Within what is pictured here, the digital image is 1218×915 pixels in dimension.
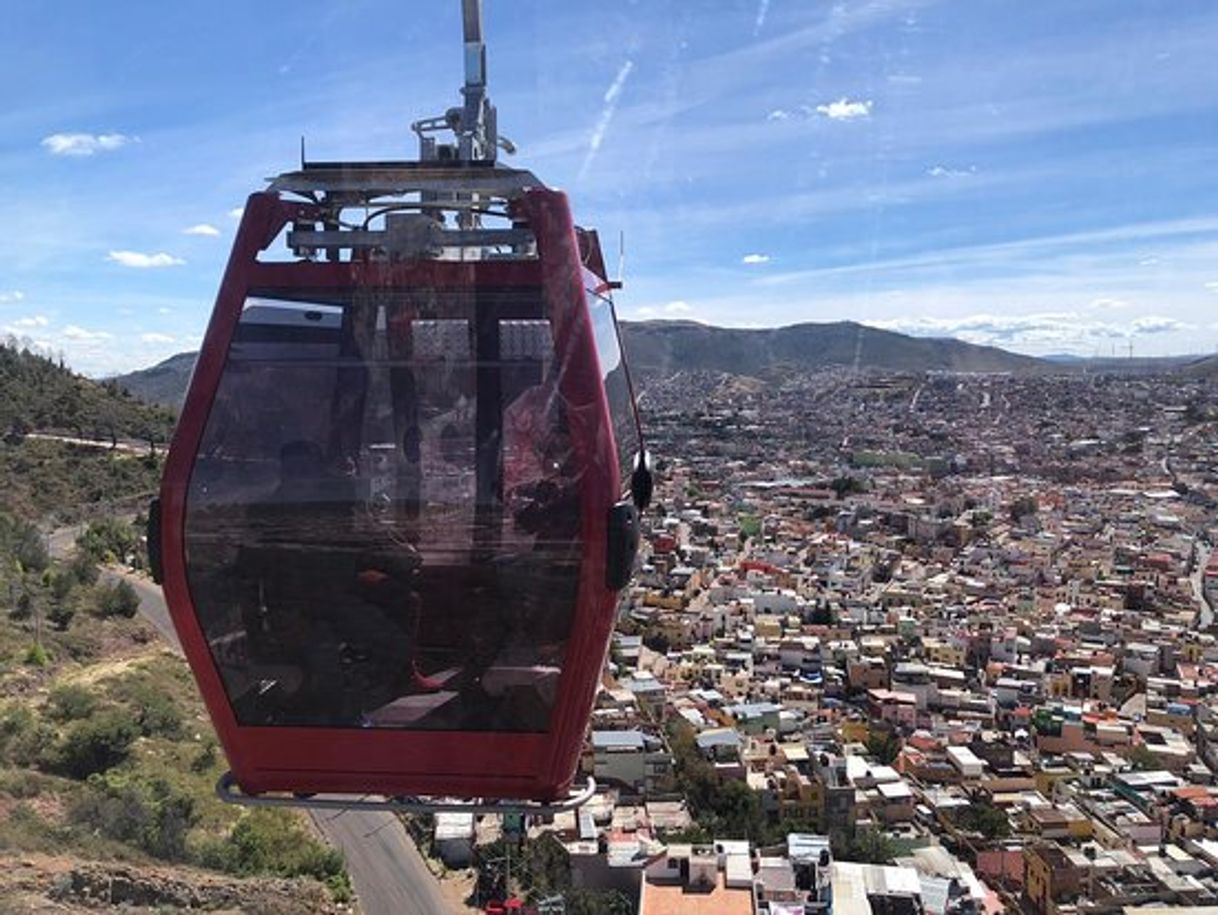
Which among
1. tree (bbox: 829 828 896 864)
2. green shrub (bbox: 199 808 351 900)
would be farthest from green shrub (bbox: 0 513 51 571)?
tree (bbox: 829 828 896 864)

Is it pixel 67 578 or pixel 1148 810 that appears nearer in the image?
pixel 1148 810

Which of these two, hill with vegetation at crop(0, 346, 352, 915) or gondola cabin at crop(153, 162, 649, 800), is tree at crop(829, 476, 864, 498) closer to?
hill with vegetation at crop(0, 346, 352, 915)

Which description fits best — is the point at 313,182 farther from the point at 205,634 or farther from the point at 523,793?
the point at 523,793

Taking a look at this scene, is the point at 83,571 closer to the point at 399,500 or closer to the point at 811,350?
the point at 399,500

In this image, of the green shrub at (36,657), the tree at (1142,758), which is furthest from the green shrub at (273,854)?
the tree at (1142,758)

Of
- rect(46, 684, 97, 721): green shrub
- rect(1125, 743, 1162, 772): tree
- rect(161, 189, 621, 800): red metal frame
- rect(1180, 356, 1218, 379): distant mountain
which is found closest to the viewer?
rect(161, 189, 621, 800): red metal frame

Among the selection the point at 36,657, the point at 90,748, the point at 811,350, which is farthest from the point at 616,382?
the point at 811,350

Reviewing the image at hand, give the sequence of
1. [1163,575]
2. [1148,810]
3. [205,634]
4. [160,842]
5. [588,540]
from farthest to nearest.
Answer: [1163,575], [1148,810], [160,842], [205,634], [588,540]

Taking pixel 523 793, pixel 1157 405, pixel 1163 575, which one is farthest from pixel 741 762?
pixel 1157 405
